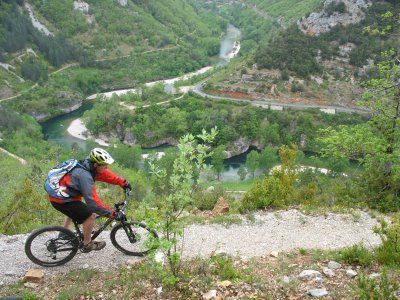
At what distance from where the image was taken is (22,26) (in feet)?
363

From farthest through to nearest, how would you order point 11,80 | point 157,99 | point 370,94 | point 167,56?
point 167,56
point 11,80
point 157,99
point 370,94

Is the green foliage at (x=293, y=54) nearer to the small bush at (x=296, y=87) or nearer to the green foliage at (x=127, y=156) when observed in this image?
the small bush at (x=296, y=87)

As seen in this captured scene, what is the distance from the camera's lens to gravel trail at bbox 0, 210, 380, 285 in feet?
26.1

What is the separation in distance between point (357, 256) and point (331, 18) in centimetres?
8703

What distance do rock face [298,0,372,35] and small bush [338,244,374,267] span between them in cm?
8524

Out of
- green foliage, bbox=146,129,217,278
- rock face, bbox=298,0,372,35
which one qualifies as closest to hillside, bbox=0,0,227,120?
rock face, bbox=298,0,372,35

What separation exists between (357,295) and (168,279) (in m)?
2.95

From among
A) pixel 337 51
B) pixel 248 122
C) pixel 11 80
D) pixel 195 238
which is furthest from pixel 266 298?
pixel 11 80

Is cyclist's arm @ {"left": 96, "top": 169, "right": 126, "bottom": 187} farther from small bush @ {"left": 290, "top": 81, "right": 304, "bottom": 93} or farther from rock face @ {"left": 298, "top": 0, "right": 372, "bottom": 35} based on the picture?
rock face @ {"left": 298, "top": 0, "right": 372, "bottom": 35}

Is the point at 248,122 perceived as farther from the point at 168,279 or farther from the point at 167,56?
the point at 168,279

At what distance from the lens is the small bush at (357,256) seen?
24.6 ft

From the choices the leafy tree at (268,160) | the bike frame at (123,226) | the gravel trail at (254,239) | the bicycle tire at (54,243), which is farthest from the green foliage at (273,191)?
the leafy tree at (268,160)

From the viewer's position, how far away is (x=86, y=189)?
698 cm

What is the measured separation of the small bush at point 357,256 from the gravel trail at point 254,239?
1.68ft
